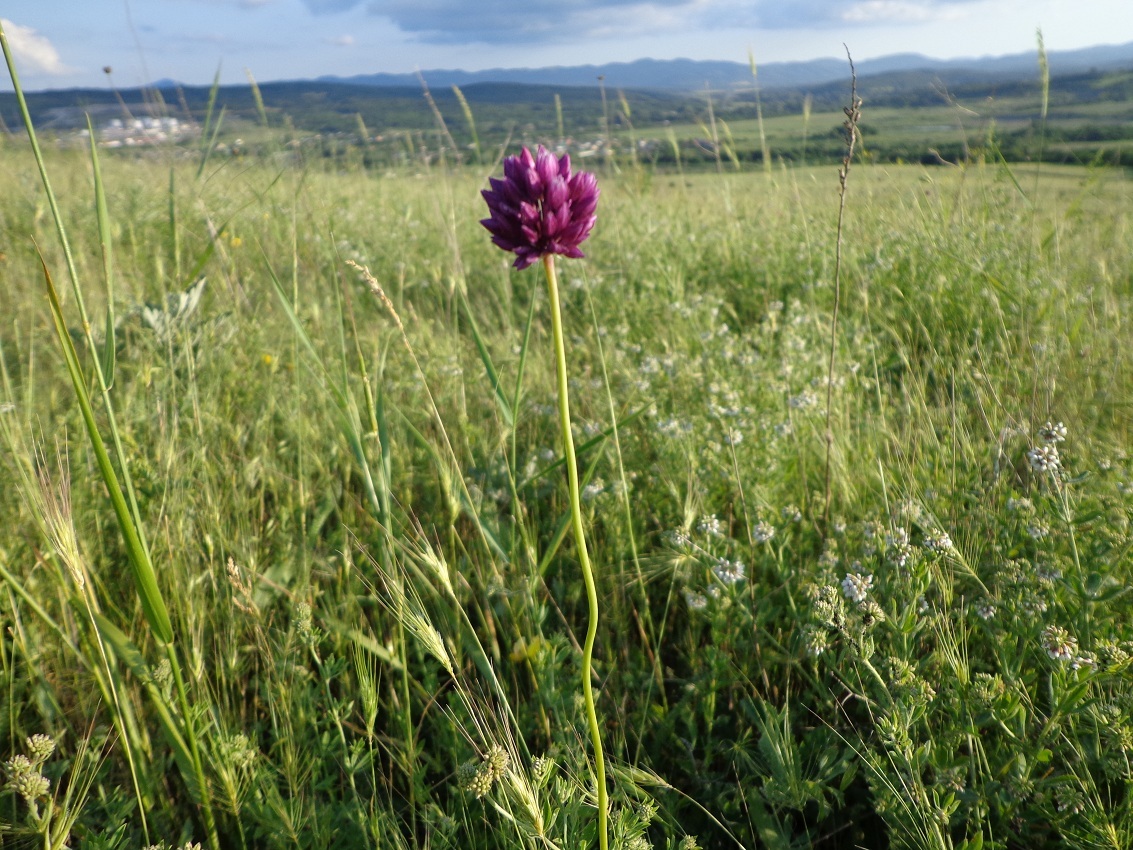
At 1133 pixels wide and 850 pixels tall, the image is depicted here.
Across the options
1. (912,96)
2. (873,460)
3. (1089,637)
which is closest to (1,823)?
(1089,637)

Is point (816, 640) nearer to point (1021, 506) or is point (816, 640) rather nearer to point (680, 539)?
point (680, 539)

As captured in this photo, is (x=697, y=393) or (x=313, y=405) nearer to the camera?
(x=697, y=393)

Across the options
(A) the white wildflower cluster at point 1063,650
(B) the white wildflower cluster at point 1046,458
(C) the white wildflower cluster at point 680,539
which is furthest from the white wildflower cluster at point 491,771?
(B) the white wildflower cluster at point 1046,458

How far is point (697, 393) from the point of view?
2572 mm

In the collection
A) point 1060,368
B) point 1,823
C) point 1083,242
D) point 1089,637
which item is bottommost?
point 1,823

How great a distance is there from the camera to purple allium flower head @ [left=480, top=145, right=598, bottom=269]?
1.13 metres

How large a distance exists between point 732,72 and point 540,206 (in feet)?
44.5

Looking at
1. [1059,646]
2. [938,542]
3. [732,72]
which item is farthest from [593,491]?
[732,72]

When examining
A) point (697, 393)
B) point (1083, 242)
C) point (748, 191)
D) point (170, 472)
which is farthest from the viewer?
point (748, 191)

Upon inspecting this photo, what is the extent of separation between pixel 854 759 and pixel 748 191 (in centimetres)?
628

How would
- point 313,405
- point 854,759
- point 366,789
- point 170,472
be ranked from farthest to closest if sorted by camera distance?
1. point 313,405
2. point 170,472
3. point 366,789
4. point 854,759

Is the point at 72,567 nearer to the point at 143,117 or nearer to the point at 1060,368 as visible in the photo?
the point at 1060,368

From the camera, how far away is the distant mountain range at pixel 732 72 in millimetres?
5241

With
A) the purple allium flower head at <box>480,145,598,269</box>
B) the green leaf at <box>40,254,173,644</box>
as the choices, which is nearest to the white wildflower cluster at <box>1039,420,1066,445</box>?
the purple allium flower head at <box>480,145,598,269</box>
